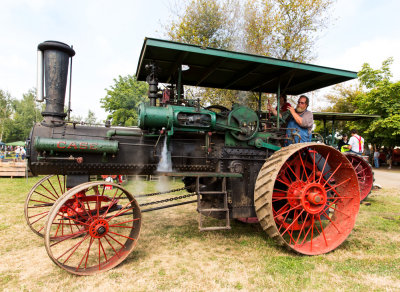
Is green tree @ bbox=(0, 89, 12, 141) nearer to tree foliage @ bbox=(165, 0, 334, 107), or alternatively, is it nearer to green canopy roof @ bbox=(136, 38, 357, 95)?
tree foliage @ bbox=(165, 0, 334, 107)

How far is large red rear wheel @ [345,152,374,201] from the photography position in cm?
704

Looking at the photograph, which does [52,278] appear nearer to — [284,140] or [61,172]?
[61,172]

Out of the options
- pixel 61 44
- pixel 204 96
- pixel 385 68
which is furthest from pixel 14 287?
pixel 385 68

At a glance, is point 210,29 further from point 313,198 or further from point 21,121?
point 21,121

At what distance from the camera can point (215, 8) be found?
13133mm

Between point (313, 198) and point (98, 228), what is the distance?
8.84ft

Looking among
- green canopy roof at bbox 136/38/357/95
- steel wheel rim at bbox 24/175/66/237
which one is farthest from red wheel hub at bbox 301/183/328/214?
steel wheel rim at bbox 24/175/66/237

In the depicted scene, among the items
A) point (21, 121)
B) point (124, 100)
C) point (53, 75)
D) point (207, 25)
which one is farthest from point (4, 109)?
point (53, 75)

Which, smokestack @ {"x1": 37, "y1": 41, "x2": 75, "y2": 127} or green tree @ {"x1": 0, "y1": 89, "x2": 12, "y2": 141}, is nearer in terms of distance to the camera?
smokestack @ {"x1": 37, "y1": 41, "x2": 75, "y2": 127}

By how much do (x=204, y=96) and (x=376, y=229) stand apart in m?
9.87

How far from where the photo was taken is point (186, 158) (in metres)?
3.74

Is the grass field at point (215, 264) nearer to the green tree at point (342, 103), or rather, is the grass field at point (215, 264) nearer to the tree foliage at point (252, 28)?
the tree foliage at point (252, 28)

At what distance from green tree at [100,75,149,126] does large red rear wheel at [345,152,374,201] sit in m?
13.8

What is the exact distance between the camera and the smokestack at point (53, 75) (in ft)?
10.6
